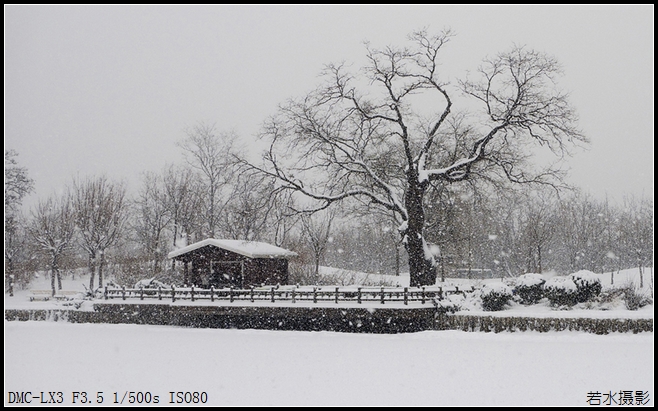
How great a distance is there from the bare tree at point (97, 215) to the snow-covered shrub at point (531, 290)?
108 ft

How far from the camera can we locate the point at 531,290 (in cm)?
2428

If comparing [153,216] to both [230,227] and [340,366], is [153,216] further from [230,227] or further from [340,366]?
[340,366]

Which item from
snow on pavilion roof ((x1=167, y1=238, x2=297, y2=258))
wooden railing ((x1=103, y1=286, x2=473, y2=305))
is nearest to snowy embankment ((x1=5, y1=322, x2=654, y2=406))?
wooden railing ((x1=103, y1=286, x2=473, y2=305))

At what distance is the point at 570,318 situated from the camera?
21.3 m

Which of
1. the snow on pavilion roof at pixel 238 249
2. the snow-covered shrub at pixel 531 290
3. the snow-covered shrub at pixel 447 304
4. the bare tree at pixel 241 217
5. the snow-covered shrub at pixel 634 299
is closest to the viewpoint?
the snow-covered shrub at pixel 634 299

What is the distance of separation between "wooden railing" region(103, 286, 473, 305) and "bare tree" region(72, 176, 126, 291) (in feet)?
53.4

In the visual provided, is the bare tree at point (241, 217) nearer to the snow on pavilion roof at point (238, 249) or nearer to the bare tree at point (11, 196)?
the snow on pavilion roof at point (238, 249)

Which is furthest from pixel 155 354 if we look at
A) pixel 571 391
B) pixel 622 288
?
pixel 622 288

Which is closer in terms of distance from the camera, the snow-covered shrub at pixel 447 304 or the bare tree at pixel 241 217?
the snow-covered shrub at pixel 447 304

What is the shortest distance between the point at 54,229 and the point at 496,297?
36.7m

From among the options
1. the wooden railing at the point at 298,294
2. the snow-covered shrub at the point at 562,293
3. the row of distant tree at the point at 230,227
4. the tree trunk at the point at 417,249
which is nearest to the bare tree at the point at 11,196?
the row of distant tree at the point at 230,227

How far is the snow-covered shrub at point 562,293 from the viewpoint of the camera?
23031 mm

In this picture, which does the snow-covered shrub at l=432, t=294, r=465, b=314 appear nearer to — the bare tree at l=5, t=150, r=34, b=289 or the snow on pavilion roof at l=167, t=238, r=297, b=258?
the snow on pavilion roof at l=167, t=238, r=297, b=258

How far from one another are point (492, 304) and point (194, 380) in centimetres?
1377
